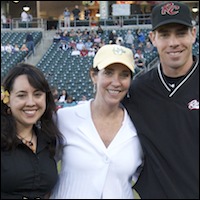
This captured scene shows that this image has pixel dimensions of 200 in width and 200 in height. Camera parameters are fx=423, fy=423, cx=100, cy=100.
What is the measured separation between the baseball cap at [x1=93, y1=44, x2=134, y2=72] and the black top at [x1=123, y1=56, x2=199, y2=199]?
0.88 feet

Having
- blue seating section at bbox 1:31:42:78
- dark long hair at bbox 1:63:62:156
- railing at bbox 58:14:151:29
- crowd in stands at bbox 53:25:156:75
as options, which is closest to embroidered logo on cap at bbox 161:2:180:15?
dark long hair at bbox 1:63:62:156

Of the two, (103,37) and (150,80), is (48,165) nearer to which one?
(150,80)

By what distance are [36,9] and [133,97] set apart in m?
29.5

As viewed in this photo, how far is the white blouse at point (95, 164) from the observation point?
277 centimetres

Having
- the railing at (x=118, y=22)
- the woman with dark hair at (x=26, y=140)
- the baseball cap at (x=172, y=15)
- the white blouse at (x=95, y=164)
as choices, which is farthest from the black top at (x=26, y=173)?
the railing at (x=118, y=22)

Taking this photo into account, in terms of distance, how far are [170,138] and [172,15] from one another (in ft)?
2.69

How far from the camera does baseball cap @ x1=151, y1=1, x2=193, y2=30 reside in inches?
111

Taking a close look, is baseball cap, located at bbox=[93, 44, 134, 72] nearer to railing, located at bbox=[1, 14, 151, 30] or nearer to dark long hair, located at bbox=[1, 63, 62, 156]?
dark long hair, located at bbox=[1, 63, 62, 156]

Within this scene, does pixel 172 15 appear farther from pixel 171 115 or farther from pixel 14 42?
pixel 14 42

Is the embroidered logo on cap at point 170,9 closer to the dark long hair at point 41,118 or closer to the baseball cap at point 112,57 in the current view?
the baseball cap at point 112,57

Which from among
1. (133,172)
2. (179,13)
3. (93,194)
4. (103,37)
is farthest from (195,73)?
(103,37)

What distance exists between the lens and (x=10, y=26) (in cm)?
2452

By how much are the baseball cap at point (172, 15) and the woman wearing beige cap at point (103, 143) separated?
0.32 m

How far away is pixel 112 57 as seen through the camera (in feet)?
9.27
